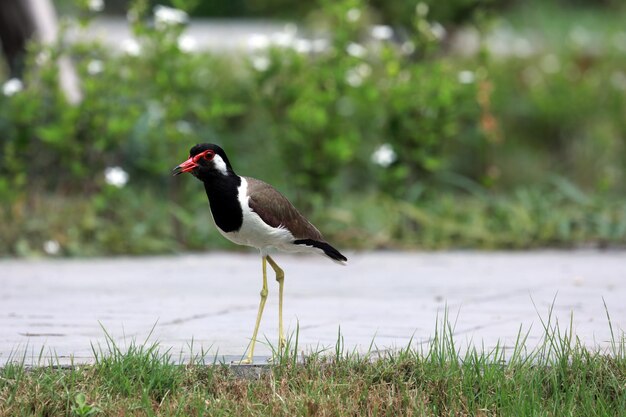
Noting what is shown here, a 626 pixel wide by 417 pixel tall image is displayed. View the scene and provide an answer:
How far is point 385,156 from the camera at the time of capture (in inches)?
358

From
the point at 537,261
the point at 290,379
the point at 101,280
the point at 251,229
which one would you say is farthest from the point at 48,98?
the point at 290,379

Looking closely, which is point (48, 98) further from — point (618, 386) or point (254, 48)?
point (618, 386)

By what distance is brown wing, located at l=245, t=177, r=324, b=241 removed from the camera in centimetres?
453

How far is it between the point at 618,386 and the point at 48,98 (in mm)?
6713

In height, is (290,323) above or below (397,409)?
above

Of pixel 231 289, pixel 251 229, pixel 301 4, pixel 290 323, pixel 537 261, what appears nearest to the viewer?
pixel 251 229

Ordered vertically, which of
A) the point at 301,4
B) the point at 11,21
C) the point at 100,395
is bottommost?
the point at 100,395

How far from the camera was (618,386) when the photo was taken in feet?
13.2

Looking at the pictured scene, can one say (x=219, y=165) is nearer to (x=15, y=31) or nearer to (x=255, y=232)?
(x=255, y=232)

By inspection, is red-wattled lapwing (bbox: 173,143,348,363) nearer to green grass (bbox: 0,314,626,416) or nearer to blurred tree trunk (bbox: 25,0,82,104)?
green grass (bbox: 0,314,626,416)

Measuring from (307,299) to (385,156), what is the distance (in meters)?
2.86

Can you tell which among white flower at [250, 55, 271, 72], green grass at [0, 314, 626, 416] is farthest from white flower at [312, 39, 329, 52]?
green grass at [0, 314, 626, 416]

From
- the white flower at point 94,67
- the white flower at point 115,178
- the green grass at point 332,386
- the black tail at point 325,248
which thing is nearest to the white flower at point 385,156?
the white flower at point 115,178

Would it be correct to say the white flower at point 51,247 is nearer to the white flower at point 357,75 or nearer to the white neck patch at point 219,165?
the white flower at point 357,75
